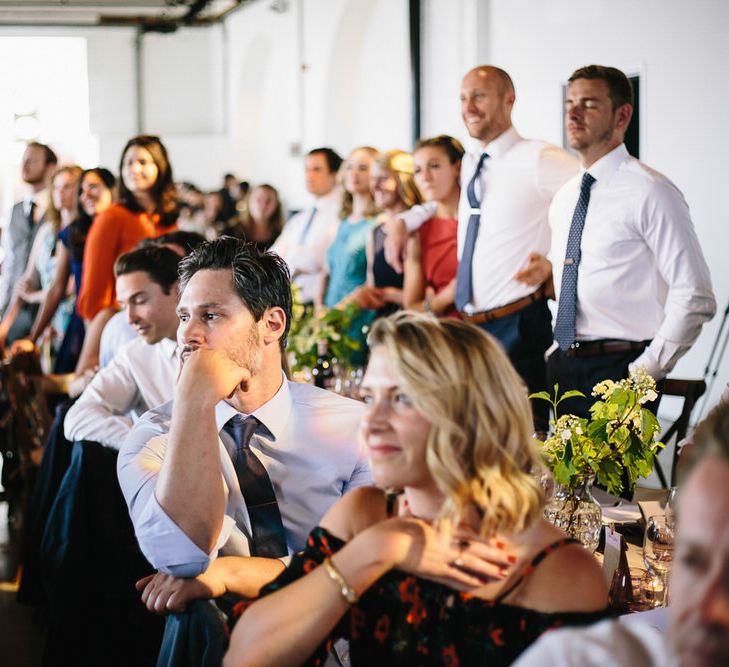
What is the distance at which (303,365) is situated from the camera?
4.21m

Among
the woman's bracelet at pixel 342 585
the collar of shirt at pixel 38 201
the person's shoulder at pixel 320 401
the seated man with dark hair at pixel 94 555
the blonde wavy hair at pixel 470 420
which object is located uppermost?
the collar of shirt at pixel 38 201

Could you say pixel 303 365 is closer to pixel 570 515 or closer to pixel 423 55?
pixel 570 515

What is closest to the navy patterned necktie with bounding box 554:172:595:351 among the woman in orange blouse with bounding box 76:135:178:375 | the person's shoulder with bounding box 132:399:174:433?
the person's shoulder with bounding box 132:399:174:433

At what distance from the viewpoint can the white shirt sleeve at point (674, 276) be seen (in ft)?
11.6

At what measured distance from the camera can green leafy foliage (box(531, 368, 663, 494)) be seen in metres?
2.21

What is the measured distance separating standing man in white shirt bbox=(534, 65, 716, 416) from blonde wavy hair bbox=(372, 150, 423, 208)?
5.62ft

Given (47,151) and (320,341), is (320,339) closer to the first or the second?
(320,341)

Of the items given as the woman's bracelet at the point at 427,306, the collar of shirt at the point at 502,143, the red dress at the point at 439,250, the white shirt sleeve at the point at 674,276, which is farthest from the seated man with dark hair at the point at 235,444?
the red dress at the point at 439,250

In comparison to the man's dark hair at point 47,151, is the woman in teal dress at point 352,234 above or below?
below

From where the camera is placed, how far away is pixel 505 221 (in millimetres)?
4613

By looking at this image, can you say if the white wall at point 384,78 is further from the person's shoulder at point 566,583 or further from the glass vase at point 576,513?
the person's shoulder at point 566,583

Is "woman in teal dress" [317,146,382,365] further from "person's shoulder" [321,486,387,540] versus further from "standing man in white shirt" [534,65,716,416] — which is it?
"person's shoulder" [321,486,387,540]

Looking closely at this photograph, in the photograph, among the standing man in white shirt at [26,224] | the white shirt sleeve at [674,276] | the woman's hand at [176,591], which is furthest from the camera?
the standing man in white shirt at [26,224]

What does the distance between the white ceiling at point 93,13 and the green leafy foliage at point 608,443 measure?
51.2 ft
